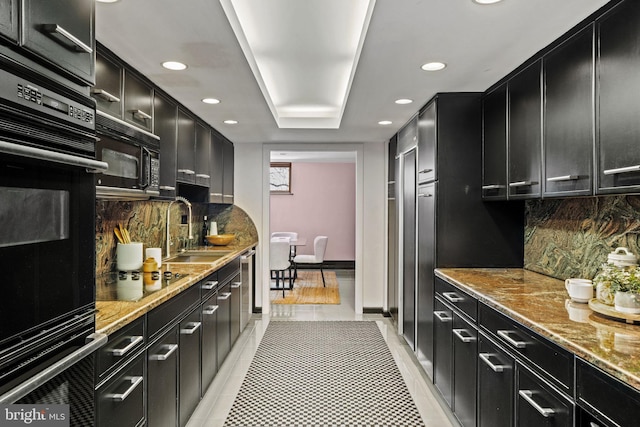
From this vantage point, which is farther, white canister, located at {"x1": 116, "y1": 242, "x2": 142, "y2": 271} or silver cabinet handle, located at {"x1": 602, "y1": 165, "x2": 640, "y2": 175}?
white canister, located at {"x1": 116, "y1": 242, "x2": 142, "y2": 271}

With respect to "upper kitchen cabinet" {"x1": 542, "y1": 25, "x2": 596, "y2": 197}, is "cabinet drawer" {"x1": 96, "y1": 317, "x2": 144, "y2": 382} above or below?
below

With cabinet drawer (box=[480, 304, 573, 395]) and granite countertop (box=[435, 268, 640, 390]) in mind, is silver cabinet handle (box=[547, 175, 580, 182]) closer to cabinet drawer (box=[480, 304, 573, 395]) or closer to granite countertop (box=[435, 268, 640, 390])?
granite countertop (box=[435, 268, 640, 390])

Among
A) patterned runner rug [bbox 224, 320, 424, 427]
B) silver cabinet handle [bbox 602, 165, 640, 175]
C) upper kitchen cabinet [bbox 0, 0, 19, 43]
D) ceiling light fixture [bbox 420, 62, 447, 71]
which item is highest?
ceiling light fixture [bbox 420, 62, 447, 71]

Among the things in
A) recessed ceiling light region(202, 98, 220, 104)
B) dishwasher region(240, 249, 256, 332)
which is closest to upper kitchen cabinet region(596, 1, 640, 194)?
recessed ceiling light region(202, 98, 220, 104)

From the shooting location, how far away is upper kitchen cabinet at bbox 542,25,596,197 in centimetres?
187

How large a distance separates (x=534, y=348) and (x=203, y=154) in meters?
3.33

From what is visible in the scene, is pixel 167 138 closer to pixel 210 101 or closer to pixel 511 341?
pixel 210 101

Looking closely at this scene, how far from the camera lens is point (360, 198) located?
5.47 metres

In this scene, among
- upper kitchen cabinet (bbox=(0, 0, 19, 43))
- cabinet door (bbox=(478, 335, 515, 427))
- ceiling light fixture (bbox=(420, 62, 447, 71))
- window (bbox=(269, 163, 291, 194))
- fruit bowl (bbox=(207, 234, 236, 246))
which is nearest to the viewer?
upper kitchen cabinet (bbox=(0, 0, 19, 43))

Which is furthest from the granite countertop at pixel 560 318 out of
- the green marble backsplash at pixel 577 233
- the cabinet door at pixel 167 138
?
the cabinet door at pixel 167 138

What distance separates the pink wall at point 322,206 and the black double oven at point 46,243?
26.7ft

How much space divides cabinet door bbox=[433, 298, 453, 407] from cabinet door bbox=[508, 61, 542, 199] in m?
0.92

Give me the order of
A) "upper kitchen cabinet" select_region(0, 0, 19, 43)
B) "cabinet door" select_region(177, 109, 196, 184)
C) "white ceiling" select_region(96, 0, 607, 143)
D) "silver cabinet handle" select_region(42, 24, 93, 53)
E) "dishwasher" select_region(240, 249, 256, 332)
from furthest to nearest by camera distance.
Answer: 1. "dishwasher" select_region(240, 249, 256, 332)
2. "cabinet door" select_region(177, 109, 196, 184)
3. "white ceiling" select_region(96, 0, 607, 143)
4. "silver cabinet handle" select_region(42, 24, 93, 53)
5. "upper kitchen cabinet" select_region(0, 0, 19, 43)

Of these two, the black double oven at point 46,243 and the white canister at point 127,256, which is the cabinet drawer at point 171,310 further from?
the black double oven at point 46,243
